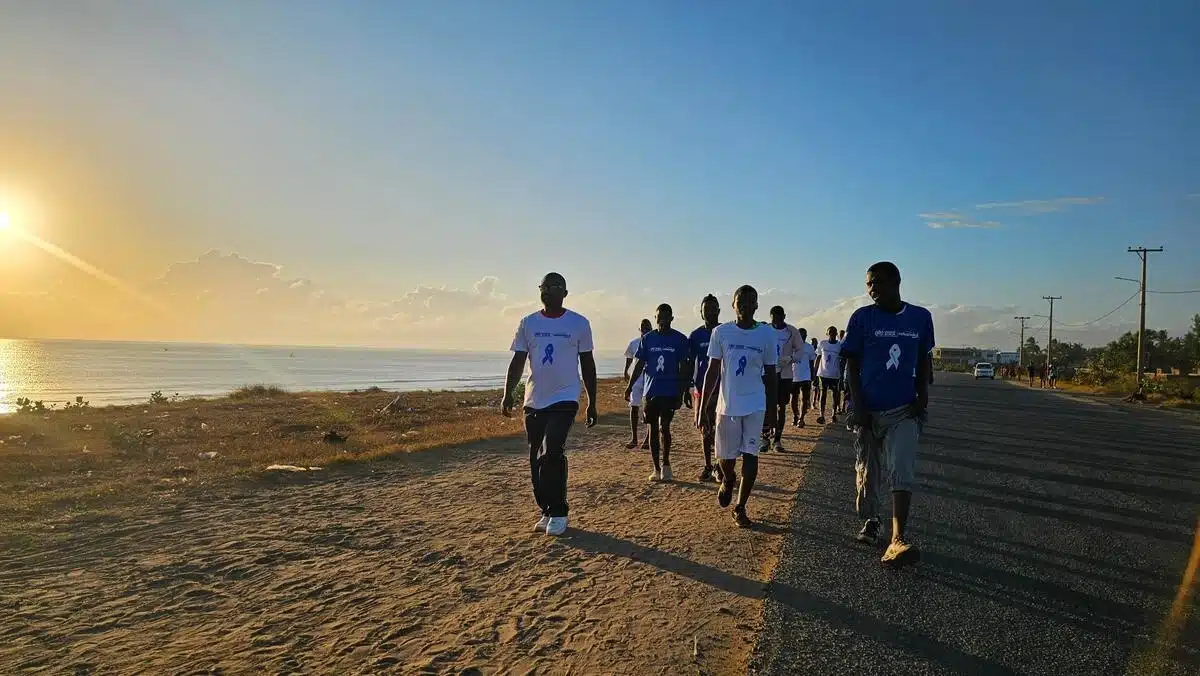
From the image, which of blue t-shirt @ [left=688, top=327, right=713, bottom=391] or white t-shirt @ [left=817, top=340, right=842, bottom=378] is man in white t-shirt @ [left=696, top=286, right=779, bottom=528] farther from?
white t-shirt @ [left=817, top=340, right=842, bottom=378]

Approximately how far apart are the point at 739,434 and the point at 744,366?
0.61 metres

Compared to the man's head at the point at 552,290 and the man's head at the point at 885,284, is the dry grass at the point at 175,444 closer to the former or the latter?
the man's head at the point at 552,290

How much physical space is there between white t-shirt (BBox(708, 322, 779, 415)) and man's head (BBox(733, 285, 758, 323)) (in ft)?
0.45

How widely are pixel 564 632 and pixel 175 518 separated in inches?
196

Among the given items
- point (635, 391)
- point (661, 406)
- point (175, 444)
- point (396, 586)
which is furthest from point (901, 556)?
point (175, 444)

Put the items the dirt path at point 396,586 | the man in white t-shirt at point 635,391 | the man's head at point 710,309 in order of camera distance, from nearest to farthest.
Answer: the dirt path at point 396,586
the man's head at point 710,309
the man in white t-shirt at point 635,391

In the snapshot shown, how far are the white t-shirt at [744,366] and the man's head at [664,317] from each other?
2.40 m

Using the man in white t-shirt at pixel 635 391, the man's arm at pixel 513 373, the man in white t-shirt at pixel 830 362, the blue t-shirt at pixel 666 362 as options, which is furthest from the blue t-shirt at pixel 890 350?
the man in white t-shirt at pixel 830 362

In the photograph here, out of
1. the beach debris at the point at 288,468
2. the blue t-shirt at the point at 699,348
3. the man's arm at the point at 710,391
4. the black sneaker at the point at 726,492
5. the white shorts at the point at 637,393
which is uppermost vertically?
the blue t-shirt at the point at 699,348

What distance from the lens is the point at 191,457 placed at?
11703mm

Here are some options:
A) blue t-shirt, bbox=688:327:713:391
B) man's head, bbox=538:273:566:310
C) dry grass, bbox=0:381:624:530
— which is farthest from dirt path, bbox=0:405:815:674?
man's head, bbox=538:273:566:310

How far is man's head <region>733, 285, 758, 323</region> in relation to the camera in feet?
19.6

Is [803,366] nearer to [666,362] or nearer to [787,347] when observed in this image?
[787,347]

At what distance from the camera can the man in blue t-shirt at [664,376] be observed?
8109 mm
